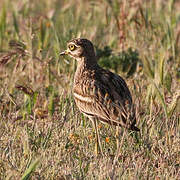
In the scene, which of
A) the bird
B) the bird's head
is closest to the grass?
the bird

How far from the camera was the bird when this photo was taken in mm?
4336

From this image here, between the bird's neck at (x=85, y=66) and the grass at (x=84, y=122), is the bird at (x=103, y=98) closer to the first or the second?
the bird's neck at (x=85, y=66)

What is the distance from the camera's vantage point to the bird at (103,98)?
434 centimetres

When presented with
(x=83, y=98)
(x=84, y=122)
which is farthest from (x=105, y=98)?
(x=84, y=122)

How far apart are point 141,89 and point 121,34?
1.67 metres

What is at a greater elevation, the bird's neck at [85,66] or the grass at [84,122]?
the bird's neck at [85,66]

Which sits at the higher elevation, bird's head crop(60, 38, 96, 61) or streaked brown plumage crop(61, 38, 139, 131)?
bird's head crop(60, 38, 96, 61)

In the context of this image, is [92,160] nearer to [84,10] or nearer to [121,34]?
[121,34]

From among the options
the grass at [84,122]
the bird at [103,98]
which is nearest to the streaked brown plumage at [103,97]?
the bird at [103,98]

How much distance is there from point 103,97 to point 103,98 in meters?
0.01

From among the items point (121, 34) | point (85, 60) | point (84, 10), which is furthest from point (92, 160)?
point (84, 10)

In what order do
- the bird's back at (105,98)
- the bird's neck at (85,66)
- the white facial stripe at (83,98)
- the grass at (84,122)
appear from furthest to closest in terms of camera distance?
the bird's neck at (85,66)
the white facial stripe at (83,98)
the bird's back at (105,98)
the grass at (84,122)

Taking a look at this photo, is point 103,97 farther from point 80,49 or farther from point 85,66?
point 80,49

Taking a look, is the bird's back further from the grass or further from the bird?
the grass
